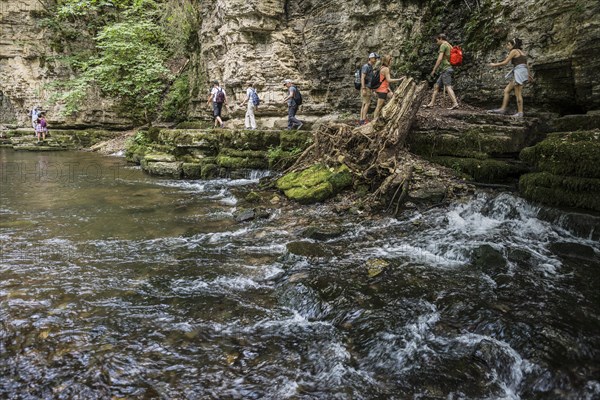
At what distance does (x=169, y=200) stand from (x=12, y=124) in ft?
76.4

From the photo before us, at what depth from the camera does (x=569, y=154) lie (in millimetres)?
6797

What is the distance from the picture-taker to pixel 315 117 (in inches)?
647

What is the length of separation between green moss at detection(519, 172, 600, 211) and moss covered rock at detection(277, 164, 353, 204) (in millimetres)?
3699

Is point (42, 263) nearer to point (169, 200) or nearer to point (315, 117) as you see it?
point (169, 200)

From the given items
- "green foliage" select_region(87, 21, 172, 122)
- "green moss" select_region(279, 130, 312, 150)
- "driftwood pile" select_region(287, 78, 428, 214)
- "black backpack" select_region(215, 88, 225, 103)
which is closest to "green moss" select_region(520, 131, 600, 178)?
"driftwood pile" select_region(287, 78, 428, 214)

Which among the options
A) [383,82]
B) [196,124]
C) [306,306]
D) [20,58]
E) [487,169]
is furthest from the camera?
[20,58]

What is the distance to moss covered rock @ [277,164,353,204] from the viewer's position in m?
8.72

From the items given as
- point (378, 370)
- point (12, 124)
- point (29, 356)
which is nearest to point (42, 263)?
point (29, 356)

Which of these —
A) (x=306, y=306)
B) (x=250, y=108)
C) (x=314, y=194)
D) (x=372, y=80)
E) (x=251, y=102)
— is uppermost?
(x=372, y=80)

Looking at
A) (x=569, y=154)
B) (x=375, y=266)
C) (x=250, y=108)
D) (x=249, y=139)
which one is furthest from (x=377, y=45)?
(x=375, y=266)

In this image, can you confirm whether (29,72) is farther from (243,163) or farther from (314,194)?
(314,194)

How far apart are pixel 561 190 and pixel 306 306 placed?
548 centimetres

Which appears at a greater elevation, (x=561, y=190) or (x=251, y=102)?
(x=251, y=102)

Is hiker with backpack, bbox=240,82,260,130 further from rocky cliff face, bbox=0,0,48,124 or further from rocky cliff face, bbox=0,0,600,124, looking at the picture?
rocky cliff face, bbox=0,0,48,124
